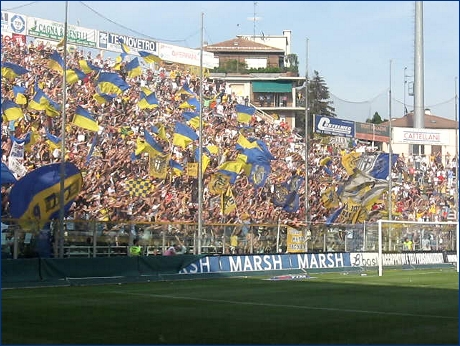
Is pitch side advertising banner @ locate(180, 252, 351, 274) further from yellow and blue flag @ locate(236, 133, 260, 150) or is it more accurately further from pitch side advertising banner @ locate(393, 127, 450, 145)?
pitch side advertising banner @ locate(393, 127, 450, 145)

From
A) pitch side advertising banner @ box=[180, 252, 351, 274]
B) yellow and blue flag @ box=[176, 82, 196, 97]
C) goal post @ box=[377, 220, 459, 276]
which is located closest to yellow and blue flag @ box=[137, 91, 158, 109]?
yellow and blue flag @ box=[176, 82, 196, 97]

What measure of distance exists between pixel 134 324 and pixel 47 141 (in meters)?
18.3

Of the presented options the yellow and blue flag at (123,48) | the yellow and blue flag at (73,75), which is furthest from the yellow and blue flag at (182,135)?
the yellow and blue flag at (73,75)

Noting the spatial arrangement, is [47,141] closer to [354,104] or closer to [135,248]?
[135,248]

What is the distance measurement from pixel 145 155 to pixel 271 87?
4198 centimetres

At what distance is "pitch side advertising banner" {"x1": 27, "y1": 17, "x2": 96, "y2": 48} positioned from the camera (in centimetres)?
4038

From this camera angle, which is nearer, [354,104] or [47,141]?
[47,141]

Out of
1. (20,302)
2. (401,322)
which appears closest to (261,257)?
(20,302)

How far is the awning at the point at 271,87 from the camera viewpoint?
78188 millimetres

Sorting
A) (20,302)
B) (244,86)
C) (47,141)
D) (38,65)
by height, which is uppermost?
(244,86)

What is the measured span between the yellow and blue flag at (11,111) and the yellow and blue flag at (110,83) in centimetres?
619

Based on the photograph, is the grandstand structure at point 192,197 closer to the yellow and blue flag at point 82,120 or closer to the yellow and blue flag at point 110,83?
the yellow and blue flag at point 110,83

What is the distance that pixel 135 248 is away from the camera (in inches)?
1330

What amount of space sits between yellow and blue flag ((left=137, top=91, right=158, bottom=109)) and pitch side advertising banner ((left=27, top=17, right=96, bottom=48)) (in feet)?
12.8
